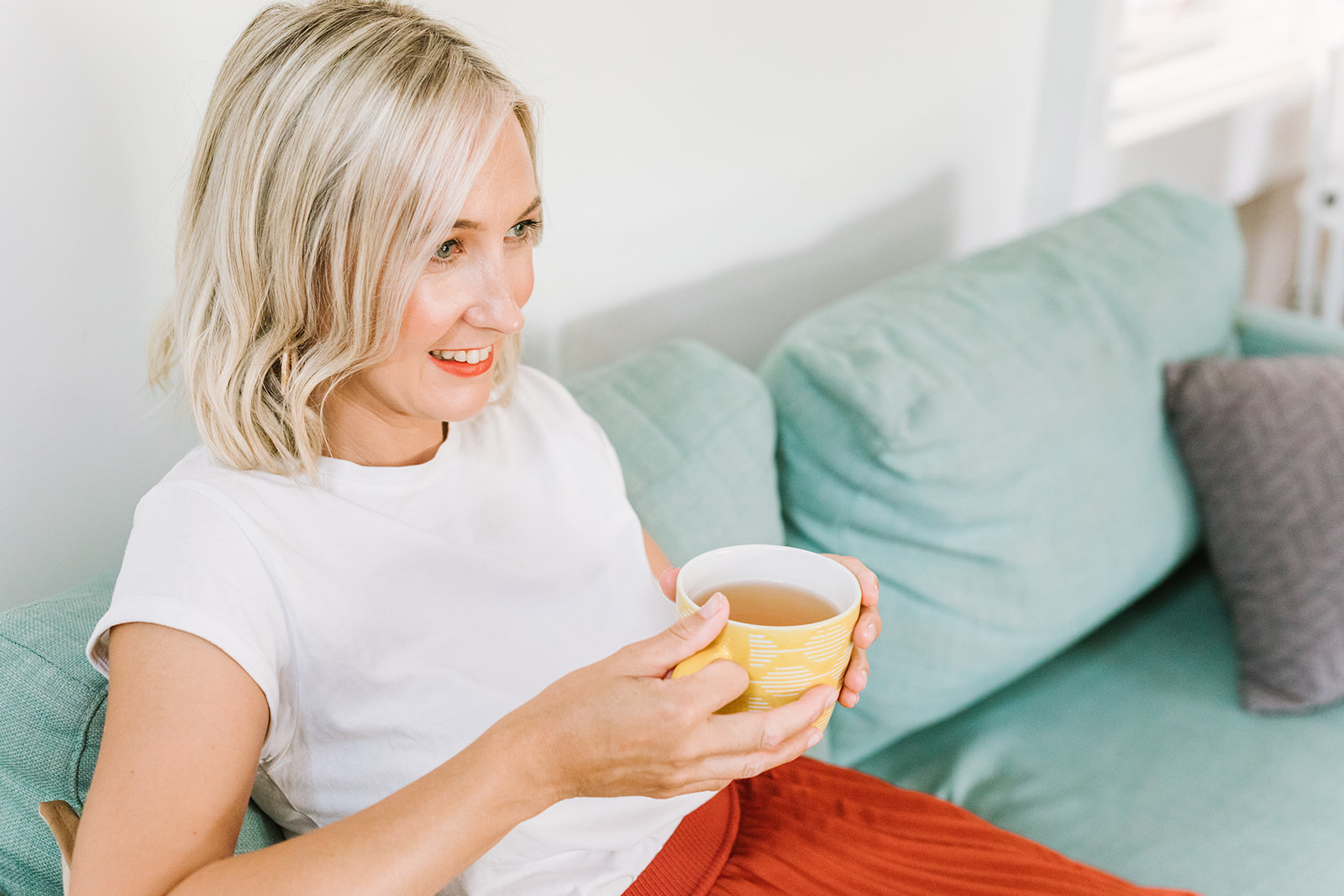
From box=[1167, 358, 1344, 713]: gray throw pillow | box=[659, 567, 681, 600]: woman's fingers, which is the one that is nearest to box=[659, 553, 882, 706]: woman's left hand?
box=[659, 567, 681, 600]: woman's fingers

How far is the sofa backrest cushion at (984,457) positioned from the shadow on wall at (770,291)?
0.22 m

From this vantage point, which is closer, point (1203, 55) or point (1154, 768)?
point (1154, 768)

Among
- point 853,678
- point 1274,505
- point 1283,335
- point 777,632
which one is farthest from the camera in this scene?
point 1283,335

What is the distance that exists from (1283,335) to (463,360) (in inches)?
56.3

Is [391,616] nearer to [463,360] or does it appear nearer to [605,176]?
[463,360]

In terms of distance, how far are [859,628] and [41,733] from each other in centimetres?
56

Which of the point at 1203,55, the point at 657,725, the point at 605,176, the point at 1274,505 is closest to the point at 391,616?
the point at 657,725

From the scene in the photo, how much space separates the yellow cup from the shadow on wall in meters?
0.74

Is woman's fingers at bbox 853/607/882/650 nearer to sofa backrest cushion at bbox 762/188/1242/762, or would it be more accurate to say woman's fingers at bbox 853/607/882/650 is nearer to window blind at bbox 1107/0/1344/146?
sofa backrest cushion at bbox 762/188/1242/762

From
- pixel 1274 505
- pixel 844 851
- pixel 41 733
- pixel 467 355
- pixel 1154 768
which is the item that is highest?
pixel 467 355

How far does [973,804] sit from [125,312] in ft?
3.39

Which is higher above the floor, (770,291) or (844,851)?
(770,291)

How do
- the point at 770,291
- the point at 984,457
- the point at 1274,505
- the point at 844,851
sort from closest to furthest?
1. the point at 844,851
2. the point at 984,457
3. the point at 1274,505
4. the point at 770,291

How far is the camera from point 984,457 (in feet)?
4.17
